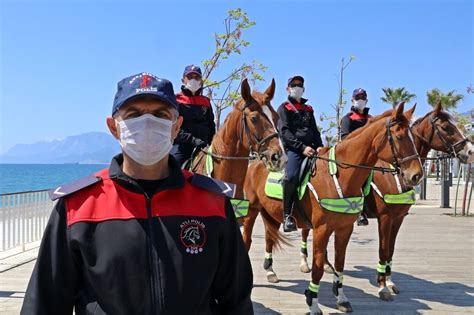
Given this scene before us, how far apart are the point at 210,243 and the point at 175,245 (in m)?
0.16

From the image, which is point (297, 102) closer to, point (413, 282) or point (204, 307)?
point (413, 282)

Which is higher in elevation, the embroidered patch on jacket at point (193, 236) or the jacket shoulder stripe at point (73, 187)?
the jacket shoulder stripe at point (73, 187)

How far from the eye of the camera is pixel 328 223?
5840 millimetres

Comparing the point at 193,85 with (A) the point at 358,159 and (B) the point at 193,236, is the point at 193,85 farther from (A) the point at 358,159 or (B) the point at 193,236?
(B) the point at 193,236

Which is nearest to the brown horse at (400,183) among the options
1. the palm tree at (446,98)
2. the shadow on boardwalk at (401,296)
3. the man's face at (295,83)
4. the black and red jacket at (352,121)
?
the shadow on boardwalk at (401,296)

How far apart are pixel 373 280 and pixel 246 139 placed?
3.78m

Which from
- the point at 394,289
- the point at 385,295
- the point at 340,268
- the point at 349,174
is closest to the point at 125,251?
the point at 349,174

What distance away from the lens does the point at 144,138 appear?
1921mm

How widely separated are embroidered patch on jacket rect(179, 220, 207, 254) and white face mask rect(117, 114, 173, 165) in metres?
0.32

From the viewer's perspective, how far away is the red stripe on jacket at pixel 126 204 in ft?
6.04

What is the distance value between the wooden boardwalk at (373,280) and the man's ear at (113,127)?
443cm

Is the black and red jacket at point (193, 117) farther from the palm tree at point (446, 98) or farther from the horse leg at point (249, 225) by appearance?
the palm tree at point (446, 98)

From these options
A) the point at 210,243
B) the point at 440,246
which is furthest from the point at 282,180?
the point at 440,246

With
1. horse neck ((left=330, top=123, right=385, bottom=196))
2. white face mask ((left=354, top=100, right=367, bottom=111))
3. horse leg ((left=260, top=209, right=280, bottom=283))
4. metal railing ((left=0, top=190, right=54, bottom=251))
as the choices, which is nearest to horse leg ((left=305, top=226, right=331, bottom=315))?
horse neck ((left=330, top=123, right=385, bottom=196))
